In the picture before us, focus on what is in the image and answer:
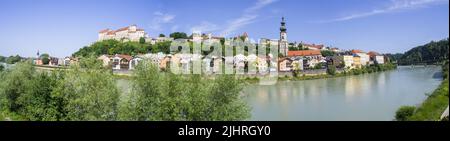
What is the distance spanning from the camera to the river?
501 centimetres

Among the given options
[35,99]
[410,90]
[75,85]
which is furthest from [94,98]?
[410,90]

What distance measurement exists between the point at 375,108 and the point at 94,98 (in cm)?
331

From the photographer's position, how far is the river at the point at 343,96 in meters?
5.01

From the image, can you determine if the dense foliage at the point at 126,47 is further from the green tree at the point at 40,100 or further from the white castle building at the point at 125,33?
the green tree at the point at 40,100

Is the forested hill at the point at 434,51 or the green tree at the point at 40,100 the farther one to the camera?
the green tree at the point at 40,100

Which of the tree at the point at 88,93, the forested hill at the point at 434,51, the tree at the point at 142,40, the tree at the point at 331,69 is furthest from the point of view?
the tree at the point at 331,69

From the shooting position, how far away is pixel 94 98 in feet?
10.8

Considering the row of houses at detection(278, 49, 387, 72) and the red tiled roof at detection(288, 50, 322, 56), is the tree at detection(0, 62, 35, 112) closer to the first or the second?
the row of houses at detection(278, 49, 387, 72)

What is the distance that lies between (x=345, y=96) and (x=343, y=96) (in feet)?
0.12

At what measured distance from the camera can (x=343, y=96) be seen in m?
6.82

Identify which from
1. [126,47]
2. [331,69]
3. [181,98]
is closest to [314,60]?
[331,69]

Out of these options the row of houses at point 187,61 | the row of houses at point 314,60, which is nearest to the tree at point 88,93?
the row of houses at point 187,61
